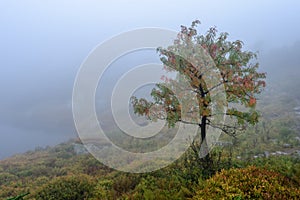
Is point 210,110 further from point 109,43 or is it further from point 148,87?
point 109,43

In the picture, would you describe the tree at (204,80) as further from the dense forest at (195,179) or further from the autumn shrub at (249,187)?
the autumn shrub at (249,187)

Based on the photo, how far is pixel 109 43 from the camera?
305 inches

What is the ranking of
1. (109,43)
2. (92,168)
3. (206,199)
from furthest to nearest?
(92,168) → (109,43) → (206,199)

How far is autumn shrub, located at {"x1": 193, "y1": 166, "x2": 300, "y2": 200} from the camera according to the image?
17.9 ft

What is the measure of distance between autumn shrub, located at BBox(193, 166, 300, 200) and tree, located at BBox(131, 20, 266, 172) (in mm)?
2708

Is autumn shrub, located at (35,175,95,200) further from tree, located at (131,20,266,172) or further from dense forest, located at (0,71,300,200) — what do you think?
tree, located at (131,20,266,172)

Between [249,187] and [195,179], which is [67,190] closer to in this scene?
[195,179]

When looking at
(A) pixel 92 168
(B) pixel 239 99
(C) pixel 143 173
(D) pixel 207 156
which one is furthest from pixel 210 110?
(A) pixel 92 168

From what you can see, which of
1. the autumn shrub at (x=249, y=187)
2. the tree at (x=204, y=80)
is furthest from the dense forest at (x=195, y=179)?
the tree at (x=204, y=80)

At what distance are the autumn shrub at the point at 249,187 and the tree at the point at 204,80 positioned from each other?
8.88ft

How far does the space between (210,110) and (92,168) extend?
35.4 ft

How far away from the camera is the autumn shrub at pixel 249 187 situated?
544cm

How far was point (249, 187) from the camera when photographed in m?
5.80

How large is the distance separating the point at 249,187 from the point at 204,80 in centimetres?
379
